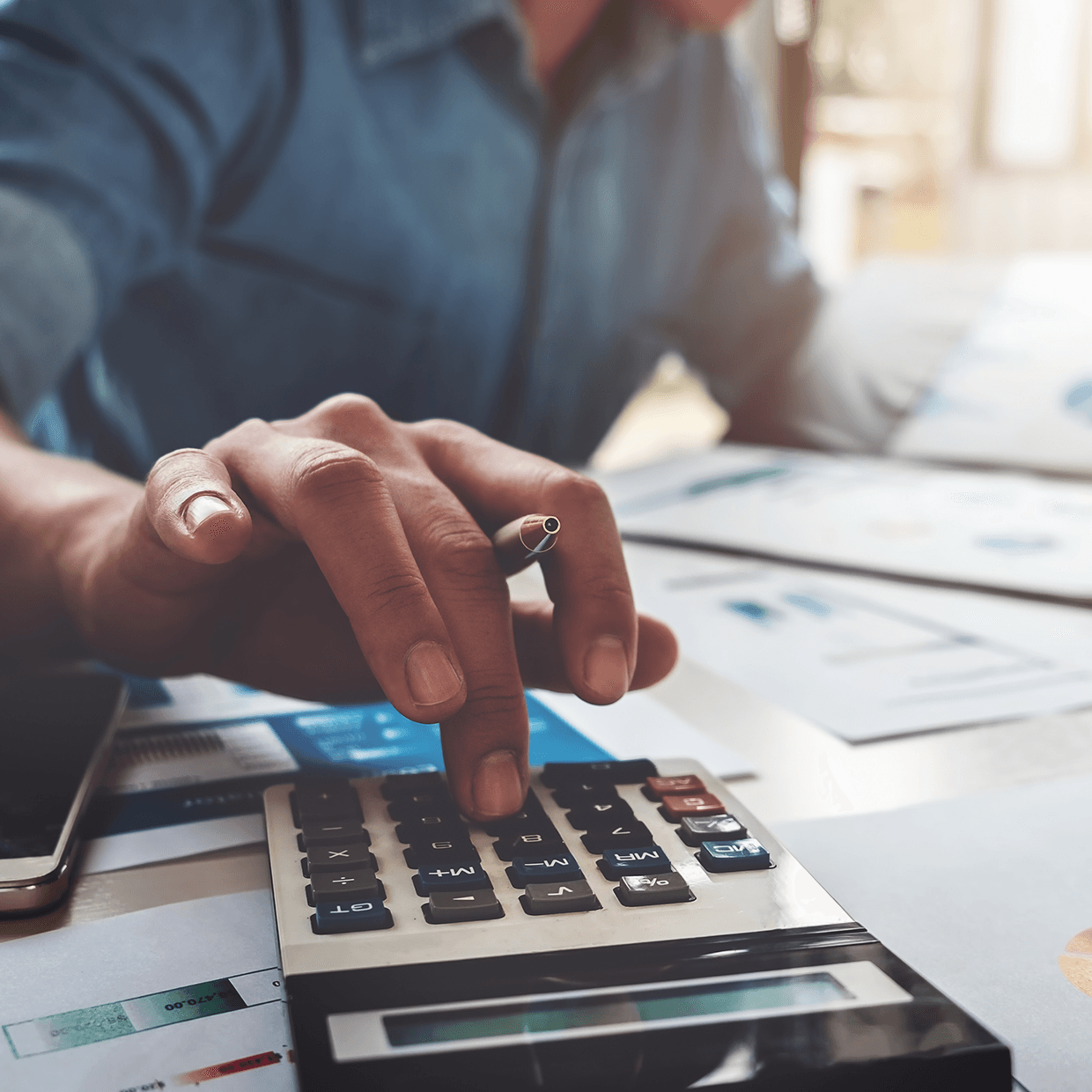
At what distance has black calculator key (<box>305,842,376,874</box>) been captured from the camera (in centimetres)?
26

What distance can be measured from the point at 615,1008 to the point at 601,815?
0.09 m

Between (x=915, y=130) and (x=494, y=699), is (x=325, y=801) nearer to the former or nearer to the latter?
(x=494, y=699)

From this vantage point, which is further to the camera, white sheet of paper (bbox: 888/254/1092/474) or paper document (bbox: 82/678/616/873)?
white sheet of paper (bbox: 888/254/1092/474)

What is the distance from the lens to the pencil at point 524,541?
301 mm

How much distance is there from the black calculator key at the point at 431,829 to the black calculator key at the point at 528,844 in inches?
0.5

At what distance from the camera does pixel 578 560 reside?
34cm

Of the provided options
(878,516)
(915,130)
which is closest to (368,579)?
(878,516)

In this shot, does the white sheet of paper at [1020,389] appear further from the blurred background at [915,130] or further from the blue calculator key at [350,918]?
the blue calculator key at [350,918]

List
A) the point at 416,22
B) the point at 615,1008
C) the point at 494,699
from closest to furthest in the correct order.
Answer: the point at 615,1008
the point at 494,699
the point at 416,22

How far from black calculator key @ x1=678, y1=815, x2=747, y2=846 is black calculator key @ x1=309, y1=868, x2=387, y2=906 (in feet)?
0.26

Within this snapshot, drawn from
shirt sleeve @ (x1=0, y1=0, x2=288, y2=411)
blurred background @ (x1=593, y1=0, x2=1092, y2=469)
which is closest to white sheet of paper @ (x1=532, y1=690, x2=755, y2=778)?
shirt sleeve @ (x1=0, y1=0, x2=288, y2=411)

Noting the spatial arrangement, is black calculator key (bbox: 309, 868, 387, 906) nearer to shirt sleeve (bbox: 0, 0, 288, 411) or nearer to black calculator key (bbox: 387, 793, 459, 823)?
black calculator key (bbox: 387, 793, 459, 823)

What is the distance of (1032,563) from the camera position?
2.05 feet

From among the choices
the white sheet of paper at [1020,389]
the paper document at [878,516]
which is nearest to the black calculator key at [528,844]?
the paper document at [878,516]
